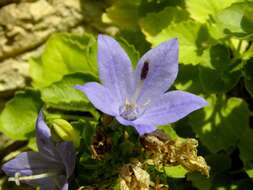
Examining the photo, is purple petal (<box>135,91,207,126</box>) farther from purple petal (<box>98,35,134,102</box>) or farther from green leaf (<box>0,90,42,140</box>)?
green leaf (<box>0,90,42,140</box>)

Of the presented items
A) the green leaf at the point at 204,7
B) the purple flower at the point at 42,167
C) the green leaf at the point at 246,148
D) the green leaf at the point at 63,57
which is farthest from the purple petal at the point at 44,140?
the green leaf at the point at 204,7

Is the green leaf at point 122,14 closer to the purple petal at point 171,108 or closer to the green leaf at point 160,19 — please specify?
the green leaf at point 160,19

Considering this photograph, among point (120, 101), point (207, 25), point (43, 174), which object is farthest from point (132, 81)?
point (207, 25)

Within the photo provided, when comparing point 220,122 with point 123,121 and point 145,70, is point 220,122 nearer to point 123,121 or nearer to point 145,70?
point 145,70

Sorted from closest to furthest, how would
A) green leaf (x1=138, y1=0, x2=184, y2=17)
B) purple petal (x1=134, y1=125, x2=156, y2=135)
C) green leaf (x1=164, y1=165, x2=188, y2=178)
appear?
purple petal (x1=134, y1=125, x2=156, y2=135)
green leaf (x1=164, y1=165, x2=188, y2=178)
green leaf (x1=138, y1=0, x2=184, y2=17)

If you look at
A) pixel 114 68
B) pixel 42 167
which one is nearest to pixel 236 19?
pixel 114 68

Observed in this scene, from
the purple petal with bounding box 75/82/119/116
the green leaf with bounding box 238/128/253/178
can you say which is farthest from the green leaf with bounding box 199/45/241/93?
the purple petal with bounding box 75/82/119/116
